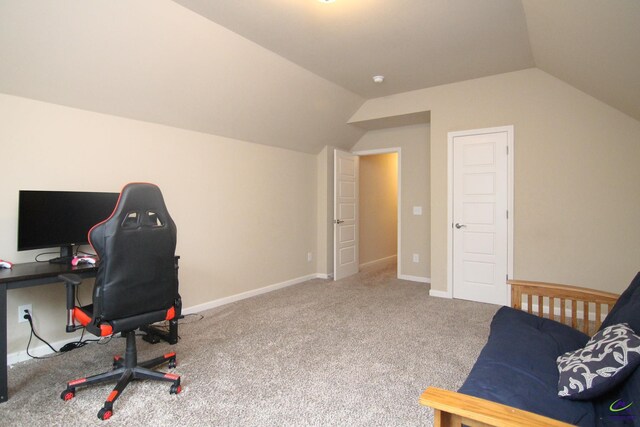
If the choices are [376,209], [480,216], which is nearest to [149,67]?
[480,216]

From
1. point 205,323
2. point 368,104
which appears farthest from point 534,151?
point 205,323

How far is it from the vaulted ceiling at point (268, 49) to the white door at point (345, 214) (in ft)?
5.38

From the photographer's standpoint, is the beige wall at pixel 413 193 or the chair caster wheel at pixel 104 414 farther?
the beige wall at pixel 413 193

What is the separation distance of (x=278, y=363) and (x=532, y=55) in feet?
12.5

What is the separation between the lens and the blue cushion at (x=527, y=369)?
4.18ft

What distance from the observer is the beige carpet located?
6.17ft

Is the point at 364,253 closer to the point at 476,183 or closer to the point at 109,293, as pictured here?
the point at 476,183

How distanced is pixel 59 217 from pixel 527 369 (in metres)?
3.19

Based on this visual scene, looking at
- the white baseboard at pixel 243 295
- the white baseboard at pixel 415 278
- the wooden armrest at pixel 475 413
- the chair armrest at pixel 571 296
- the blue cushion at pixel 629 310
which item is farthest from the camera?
the white baseboard at pixel 415 278

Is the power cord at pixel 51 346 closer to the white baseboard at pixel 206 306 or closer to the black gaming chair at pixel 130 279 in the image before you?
the white baseboard at pixel 206 306

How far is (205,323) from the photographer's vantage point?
3.37 meters

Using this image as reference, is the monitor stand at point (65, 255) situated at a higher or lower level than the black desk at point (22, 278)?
higher

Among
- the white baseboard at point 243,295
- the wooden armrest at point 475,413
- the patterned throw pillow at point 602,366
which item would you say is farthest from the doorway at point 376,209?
the wooden armrest at point 475,413

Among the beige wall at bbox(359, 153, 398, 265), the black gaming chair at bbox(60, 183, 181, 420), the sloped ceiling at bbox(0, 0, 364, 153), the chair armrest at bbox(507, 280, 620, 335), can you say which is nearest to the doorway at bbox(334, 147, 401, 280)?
the beige wall at bbox(359, 153, 398, 265)
